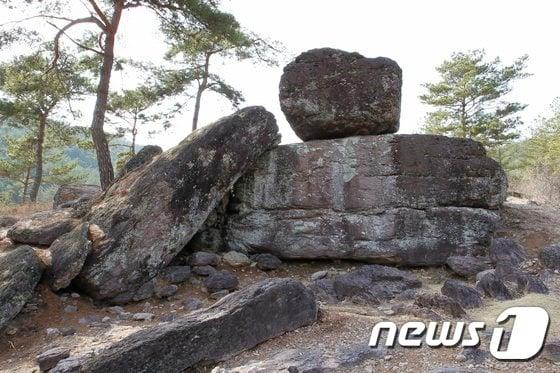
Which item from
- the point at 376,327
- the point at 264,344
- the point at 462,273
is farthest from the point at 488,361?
the point at 462,273

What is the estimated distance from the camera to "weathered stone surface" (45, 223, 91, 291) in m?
6.43

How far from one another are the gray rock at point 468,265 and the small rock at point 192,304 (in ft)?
14.6

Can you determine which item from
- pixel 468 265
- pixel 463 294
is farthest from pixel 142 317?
pixel 468 265

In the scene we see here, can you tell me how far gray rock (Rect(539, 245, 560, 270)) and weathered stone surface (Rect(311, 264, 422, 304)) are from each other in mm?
2117

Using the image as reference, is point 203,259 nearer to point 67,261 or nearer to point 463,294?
point 67,261

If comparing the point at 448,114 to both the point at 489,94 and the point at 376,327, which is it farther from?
the point at 376,327

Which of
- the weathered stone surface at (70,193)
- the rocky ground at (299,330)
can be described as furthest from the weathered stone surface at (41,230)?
the weathered stone surface at (70,193)

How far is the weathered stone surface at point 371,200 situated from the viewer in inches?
328

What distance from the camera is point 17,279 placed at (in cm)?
584

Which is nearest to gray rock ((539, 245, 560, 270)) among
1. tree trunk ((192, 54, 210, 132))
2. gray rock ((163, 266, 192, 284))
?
gray rock ((163, 266, 192, 284))

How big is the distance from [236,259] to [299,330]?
11.7 ft

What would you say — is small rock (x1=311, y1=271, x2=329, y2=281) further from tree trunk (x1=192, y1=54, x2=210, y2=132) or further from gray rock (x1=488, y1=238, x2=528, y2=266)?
tree trunk (x1=192, y1=54, x2=210, y2=132)

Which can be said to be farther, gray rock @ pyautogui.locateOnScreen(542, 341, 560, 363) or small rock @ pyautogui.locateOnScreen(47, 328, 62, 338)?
small rock @ pyautogui.locateOnScreen(47, 328, 62, 338)

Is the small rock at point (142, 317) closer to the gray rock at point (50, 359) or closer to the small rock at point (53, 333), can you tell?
the small rock at point (53, 333)
